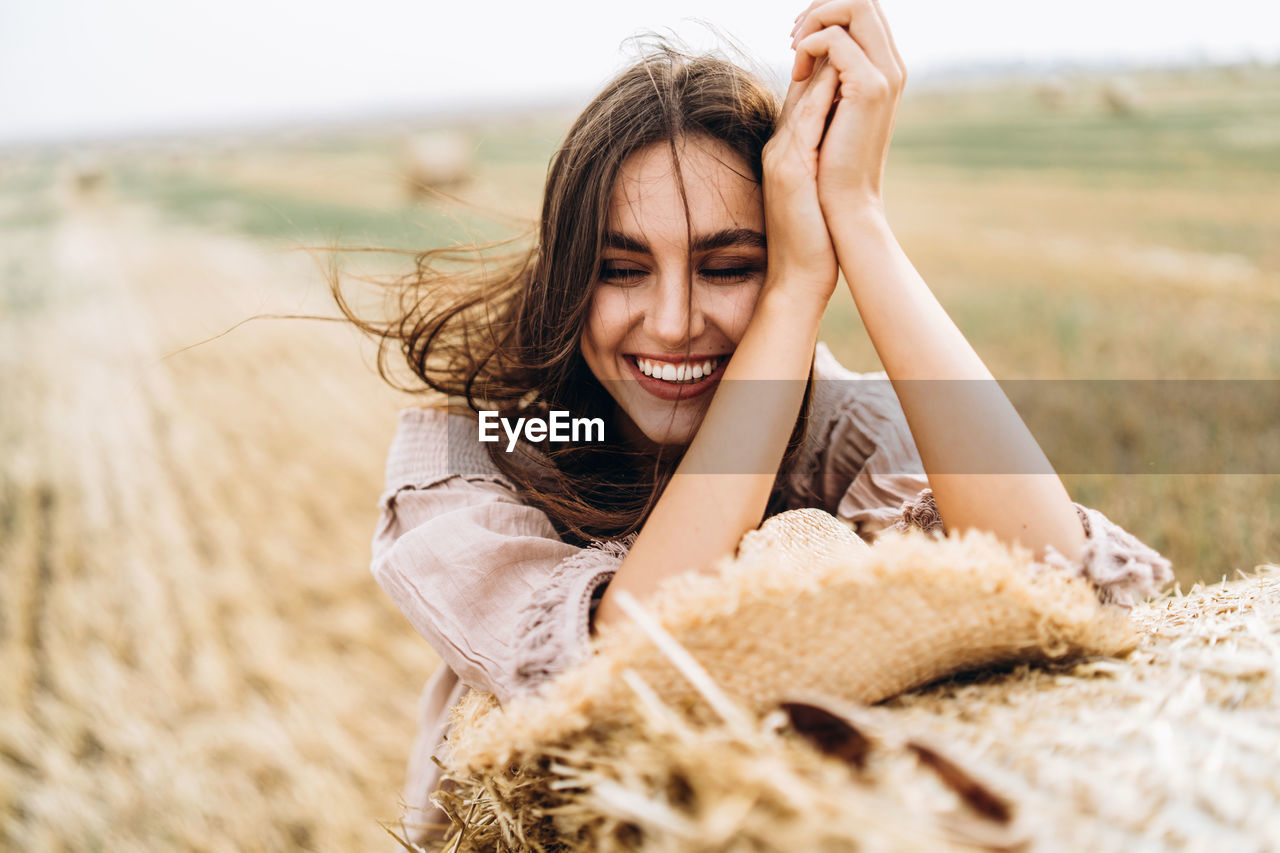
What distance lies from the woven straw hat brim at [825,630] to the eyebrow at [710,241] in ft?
2.61

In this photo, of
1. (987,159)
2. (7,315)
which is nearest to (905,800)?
(7,315)

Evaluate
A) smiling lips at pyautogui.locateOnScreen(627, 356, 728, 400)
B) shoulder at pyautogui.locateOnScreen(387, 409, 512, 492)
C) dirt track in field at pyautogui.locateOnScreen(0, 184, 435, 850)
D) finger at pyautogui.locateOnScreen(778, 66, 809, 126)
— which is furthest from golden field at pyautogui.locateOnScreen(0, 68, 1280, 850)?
finger at pyautogui.locateOnScreen(778, 66, 809, 126)

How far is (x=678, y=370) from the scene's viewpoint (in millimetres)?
1662

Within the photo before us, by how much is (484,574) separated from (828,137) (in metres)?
0.93

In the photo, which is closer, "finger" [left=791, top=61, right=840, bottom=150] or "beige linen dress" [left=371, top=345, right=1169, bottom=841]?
"beige linen dress" [left=371, top=345, right=1169, bottom=841]

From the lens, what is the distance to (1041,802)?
0.75 m

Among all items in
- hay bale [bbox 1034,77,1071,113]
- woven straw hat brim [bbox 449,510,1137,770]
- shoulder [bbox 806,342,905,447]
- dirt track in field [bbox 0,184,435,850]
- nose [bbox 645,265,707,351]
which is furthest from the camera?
hay bale [bbox 1034,77,1071,113]

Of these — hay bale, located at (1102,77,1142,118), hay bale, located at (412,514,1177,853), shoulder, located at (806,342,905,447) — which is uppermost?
hay bale, located at (1102,77,1142,118)

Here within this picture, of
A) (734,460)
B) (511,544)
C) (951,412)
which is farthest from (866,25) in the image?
(511,544)

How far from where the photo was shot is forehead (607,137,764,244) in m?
1.59

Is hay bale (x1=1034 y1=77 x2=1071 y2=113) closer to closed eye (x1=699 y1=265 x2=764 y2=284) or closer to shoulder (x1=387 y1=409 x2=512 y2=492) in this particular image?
closed eye (x1=699 y1=265 x2=764 y2=284)

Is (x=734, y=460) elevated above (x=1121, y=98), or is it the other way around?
(x=1121, y=98)

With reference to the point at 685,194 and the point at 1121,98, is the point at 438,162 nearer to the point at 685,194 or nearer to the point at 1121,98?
the point at 685,194

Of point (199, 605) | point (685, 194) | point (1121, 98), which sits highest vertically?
point (1121, 98)
